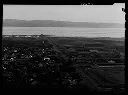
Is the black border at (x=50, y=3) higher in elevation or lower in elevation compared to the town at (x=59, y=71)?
higher

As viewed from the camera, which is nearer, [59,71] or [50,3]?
[50,3]

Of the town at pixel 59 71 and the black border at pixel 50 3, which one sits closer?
the black border at pixel 50 3

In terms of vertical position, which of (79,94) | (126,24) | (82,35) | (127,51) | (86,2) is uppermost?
(82,35)

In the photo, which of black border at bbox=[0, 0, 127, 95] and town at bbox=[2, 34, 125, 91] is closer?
black border at bbox=[0, 0, 127, 95]

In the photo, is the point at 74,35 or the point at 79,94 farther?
the point at 74,35

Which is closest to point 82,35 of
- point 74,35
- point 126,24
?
point 74,35

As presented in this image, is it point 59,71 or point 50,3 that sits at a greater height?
point 50,3

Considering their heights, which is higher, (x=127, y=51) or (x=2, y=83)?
(x=127, y=51)

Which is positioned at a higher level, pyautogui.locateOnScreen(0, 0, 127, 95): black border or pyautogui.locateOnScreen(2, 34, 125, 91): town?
pyautogui.locateOnScreen(0, 0, 127, 95): black border

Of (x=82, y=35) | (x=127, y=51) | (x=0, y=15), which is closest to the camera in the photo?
(x=0, y=15)

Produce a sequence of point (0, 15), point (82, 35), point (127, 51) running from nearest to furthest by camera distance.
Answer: point (0, 15) → point (127, 51) → point (82, 35)

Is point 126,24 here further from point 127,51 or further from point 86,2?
point 86,2
